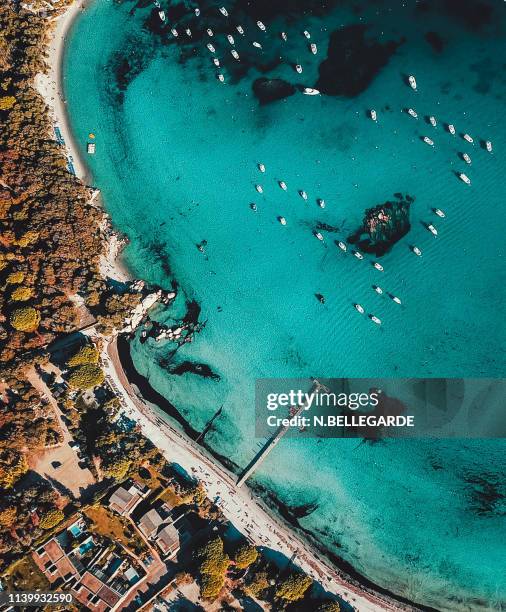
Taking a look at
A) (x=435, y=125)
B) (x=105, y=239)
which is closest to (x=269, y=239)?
(x=105, y=239)

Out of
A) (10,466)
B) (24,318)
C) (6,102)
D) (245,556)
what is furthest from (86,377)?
(6,102)

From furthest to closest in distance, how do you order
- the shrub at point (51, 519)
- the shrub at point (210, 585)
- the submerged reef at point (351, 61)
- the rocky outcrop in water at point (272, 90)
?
the rocky outcrop in water at point (272, 90), the submerged reef at point (351, 61), the shrub at point (51, 519), the shrub at point (210, 585)

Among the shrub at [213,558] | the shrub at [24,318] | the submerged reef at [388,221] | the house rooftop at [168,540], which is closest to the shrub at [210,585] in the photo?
the shrub at [213,558]

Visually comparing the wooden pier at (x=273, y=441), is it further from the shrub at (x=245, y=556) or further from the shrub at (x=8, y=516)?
the shrub at (x=8, y=516)

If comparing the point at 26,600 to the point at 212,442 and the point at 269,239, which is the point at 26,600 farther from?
the point at 269,239

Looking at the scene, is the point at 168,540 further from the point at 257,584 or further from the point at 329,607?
the point at 329,607

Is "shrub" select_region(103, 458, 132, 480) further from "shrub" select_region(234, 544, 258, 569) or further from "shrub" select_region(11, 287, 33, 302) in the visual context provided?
"shrub" select_region(11, 287, 33, 302)
